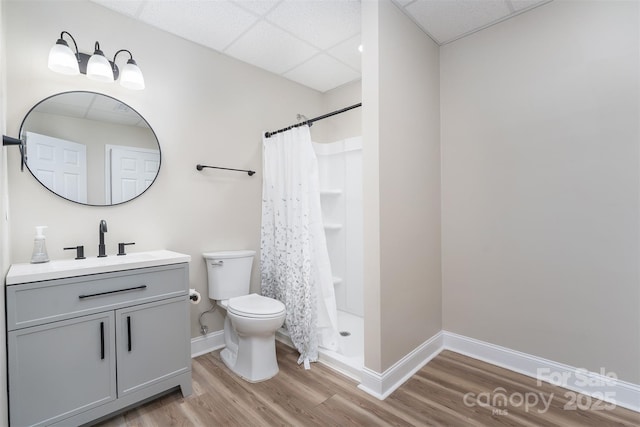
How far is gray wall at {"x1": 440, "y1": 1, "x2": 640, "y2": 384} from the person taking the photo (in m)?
1.71

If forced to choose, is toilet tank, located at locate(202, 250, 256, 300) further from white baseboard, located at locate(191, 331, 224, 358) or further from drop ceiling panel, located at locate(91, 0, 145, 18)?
drop ceiling panel, located at locate(91, 0, 145, 18)

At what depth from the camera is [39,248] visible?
163 cm

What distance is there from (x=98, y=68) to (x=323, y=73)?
5.90 ft

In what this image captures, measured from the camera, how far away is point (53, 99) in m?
1.75

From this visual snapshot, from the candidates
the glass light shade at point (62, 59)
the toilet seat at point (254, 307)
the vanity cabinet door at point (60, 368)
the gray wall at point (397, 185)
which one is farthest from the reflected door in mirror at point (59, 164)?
the gray wall at point (397, 185)

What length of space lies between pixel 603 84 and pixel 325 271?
6.82 feet

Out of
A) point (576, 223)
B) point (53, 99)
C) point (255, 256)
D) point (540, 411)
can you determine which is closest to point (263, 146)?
point (255, 256)

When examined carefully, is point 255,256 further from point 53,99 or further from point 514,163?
point 514,163

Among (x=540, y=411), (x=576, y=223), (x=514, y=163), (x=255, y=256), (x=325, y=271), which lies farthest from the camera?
(x=255, y=256)

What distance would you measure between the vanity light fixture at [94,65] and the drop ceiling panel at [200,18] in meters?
0.34

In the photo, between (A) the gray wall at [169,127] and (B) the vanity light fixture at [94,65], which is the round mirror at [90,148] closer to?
(A) the gray wall at [169,127]

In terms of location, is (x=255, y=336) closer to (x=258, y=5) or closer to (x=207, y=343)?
(x=207, y=343)

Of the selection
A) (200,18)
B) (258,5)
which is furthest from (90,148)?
(258,5)

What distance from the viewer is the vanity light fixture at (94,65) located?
163cm
